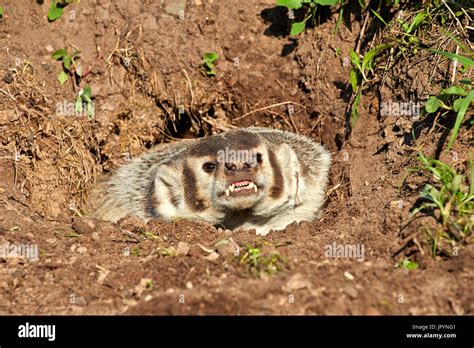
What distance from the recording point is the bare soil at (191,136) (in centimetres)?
347

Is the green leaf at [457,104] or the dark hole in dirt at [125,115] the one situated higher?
the green leaf at [457,104]

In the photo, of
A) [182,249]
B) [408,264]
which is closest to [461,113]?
[408,264]

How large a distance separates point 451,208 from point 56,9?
4393 millimetres

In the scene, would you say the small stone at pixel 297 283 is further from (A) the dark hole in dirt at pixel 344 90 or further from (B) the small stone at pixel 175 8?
(B) the small stone at pixel 175 8

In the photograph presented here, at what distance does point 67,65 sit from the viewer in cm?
608

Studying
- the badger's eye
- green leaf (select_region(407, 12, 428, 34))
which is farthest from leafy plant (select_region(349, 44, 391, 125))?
the badger's eye

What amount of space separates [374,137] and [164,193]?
195cm

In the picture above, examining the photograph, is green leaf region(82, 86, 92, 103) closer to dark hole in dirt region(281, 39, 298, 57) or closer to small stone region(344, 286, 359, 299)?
dark hole in dirt region(281, 39, 298, 57)

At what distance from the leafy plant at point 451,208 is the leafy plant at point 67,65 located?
148 inches

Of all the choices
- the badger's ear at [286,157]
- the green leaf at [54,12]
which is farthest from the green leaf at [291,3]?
the green leaf at [54,12]

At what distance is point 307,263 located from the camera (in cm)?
376

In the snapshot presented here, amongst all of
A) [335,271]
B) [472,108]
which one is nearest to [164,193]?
[335,271]

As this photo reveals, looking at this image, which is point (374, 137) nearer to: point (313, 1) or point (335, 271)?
point (313, 1)

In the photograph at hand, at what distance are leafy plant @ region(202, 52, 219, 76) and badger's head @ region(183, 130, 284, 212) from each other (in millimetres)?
1400
